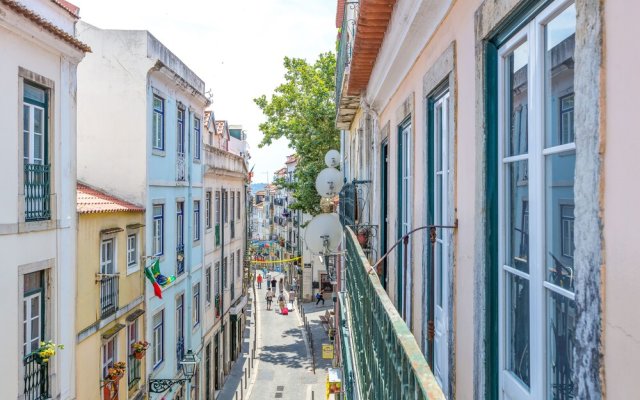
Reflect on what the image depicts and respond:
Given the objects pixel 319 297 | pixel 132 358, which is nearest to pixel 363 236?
pixel 132 358

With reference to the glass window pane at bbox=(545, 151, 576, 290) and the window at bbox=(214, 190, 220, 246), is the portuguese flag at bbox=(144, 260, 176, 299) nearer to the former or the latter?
the window at bbox=(214, 190, 220, 246)

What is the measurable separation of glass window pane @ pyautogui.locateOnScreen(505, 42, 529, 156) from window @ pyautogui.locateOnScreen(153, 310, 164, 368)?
14383 mm

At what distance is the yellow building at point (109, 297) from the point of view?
11.0 metres

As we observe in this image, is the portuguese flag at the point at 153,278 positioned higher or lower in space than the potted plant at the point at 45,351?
higher

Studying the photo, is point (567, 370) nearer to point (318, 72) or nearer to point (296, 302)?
point (318, 72)

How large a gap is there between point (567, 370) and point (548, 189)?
2.20 ft

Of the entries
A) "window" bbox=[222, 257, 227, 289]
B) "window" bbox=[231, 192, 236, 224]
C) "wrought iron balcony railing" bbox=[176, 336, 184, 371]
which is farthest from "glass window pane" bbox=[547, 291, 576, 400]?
"window" bbox=[231, 192, 236, 224]

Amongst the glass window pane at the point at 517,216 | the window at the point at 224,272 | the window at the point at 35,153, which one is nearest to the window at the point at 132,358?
the window at the point at 35,153

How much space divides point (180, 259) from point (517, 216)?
16.0m

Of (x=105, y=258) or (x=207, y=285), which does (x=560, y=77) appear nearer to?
(x=105, y=258)

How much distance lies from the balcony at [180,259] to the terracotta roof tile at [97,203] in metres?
3.53

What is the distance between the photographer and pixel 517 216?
251 centimetres

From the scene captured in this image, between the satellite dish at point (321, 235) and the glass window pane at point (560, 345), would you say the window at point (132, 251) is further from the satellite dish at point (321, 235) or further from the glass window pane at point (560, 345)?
the glass window pane at point (560, 345)

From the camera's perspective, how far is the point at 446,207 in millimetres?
3709
